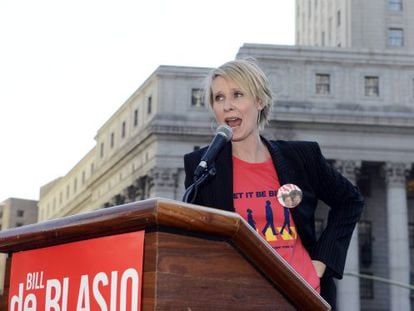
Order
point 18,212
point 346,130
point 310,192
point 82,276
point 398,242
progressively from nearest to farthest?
point 82,276
point 310,192
point 398,242
point 346,130
point 18,212

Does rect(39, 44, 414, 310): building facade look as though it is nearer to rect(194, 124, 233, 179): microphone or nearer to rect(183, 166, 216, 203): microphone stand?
rect(194, 124, 233, 179): microphone

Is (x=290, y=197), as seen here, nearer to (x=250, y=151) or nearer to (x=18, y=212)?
(x=250, y=151)

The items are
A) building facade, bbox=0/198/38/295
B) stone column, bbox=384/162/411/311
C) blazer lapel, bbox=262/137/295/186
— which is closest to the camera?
blazer lapel, bbox=262/137/295/186

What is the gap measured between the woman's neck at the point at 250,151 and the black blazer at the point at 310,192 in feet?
0.14

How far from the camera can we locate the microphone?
13.0ft

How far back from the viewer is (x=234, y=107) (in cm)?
433

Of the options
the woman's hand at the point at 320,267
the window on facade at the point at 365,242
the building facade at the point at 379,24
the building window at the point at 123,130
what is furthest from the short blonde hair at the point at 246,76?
the building facade at the point at 379,24

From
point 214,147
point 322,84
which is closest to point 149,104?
point 322,84

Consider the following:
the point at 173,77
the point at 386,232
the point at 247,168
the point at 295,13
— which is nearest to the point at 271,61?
the point at 173,77

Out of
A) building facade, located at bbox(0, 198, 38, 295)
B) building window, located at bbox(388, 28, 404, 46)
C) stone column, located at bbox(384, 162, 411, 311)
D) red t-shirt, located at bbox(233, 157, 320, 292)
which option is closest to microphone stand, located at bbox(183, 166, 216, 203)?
red t-shirt, located at bbox(233, 157, 320, 292)

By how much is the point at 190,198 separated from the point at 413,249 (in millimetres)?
53046

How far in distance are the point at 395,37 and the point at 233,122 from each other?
204 ft

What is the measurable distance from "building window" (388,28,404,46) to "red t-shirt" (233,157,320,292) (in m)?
62.0

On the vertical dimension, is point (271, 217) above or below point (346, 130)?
below
